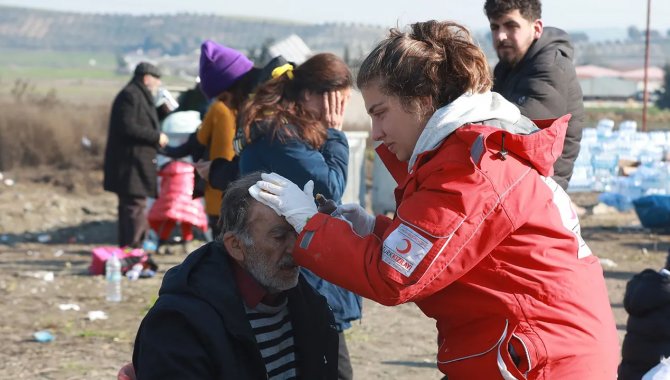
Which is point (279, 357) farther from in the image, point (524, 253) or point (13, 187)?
point (13, 187)

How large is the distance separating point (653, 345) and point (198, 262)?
215 centimetres

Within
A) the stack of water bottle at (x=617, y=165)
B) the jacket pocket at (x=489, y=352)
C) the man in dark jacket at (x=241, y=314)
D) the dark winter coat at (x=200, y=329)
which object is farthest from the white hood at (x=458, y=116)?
the stack of water bottle at (x=617, y=165)

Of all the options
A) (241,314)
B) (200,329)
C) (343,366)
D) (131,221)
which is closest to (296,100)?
(343,366)

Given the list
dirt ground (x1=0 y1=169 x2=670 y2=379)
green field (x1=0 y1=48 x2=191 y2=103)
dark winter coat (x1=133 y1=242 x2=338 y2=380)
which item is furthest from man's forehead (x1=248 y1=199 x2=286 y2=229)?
green field (x1=0 y1=48 x2=191 y2=103)

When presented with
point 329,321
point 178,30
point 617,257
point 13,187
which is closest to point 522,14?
point 329,321

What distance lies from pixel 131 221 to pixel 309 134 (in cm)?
662

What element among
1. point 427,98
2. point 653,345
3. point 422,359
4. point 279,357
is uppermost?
point 427,98

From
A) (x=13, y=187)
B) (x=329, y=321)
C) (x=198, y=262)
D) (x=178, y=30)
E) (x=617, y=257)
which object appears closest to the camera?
(x=198, y=262)

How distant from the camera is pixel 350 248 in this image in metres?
2.54

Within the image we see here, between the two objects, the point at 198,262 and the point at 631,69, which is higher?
the point at 198,262

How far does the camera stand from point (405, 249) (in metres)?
2.47

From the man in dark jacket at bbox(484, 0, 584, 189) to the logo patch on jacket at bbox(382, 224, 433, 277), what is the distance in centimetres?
199

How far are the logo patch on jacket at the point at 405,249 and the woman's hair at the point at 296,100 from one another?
1.53m

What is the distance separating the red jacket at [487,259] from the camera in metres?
2.46
